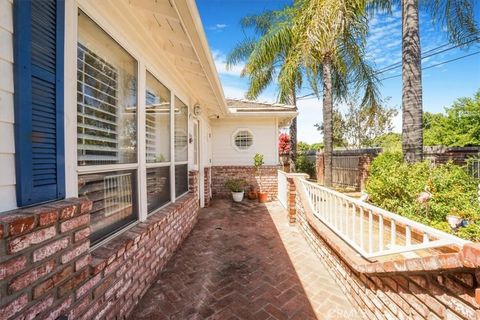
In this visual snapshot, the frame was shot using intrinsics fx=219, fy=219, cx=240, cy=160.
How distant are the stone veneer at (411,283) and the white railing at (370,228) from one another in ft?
0.42

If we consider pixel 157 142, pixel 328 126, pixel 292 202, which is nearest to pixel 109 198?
pixel 157 142

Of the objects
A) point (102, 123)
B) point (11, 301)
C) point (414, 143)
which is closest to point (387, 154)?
point (414, 143)

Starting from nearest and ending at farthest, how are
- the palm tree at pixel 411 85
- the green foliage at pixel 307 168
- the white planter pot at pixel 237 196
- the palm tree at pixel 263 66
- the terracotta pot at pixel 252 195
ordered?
the palm tree at pixel 411 85, the white planter pot at pixel 237 196, the terracotta pot at pixel 252 195, the palm tree at pixel 263 66, the green foliage at pixel 307 168

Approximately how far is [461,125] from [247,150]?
14872mm

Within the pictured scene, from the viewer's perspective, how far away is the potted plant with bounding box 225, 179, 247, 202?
287 inches

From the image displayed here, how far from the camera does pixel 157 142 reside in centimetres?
333

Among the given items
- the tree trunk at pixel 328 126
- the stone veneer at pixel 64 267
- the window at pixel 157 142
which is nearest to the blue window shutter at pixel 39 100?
the stone veneer at pixel 64 267

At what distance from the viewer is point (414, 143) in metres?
5.00

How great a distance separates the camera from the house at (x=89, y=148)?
1176 millimetres

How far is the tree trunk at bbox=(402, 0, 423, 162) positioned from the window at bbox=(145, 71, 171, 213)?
17.3ft

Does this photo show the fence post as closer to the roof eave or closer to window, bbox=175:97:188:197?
window, bbox=175:97:188:197

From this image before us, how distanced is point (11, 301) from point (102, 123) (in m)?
1.45

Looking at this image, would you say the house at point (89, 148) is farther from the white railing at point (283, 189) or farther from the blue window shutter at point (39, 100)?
the white railing at point (283, 189)

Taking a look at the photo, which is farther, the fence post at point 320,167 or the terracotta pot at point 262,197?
the fence post at point 320,167
